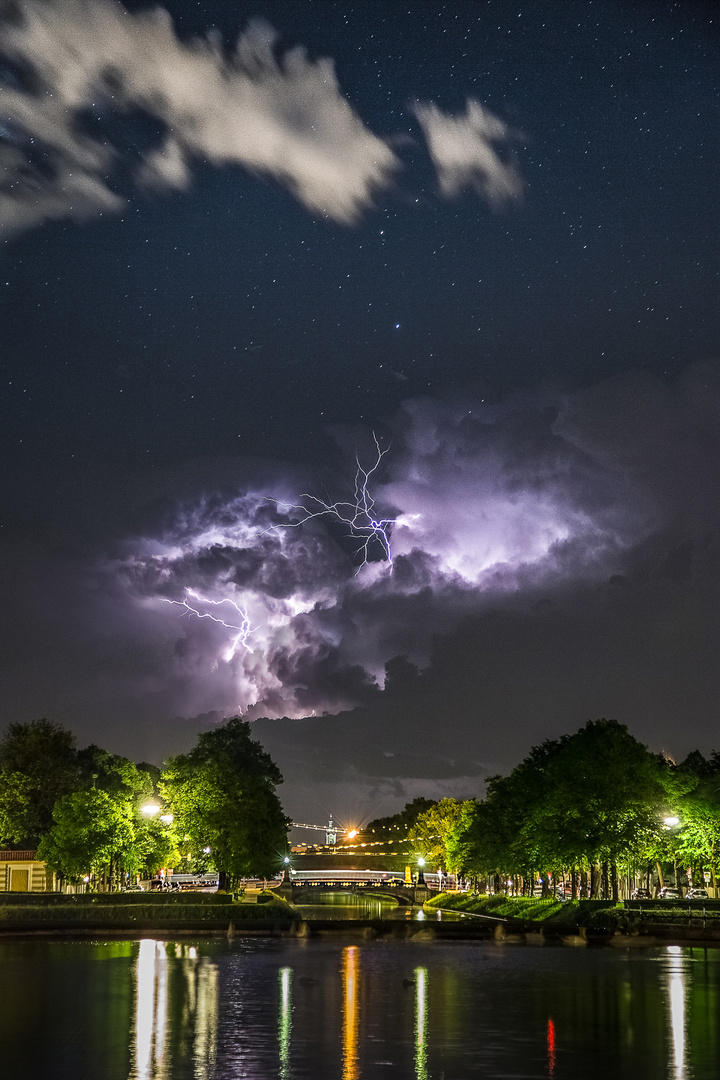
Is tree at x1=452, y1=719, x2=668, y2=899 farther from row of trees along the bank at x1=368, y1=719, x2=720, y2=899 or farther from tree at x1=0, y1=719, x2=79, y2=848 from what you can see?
tree at x1=0, y1=719, x2=79, y2=848

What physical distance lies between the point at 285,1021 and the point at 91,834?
2350 inches

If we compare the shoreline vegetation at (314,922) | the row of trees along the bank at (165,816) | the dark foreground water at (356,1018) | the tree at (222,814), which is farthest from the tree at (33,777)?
the dark foreground water at (356,1018)

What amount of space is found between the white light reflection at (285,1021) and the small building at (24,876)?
→ 209 feet

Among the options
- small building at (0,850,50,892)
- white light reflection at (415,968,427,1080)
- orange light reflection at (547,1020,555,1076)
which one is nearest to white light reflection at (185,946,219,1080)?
white light reflection at (415,968,427,1080)

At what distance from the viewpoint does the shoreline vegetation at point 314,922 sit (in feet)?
192

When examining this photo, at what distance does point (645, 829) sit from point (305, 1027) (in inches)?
2210

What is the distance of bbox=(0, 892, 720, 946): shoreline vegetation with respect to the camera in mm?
58406

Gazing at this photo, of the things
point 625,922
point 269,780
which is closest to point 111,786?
point 269,780

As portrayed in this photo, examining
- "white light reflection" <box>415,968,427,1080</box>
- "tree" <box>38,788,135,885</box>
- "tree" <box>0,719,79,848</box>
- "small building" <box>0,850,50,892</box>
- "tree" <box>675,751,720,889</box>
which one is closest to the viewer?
"white light reflection" <box>415,968,427,1080</box>

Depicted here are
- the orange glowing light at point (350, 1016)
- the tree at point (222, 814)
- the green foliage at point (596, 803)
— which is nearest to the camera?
the orange glowing light at point (350, 1016)

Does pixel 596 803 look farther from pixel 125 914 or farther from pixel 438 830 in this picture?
pixel 438 830

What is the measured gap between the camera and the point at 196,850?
90.4 metres

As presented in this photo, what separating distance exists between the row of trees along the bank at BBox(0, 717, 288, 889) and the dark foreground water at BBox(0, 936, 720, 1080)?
3666 centimetres

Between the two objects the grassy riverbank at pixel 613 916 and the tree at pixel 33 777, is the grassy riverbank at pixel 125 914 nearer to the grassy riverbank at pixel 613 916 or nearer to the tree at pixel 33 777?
the grassy riverbank at pixel 613 916
